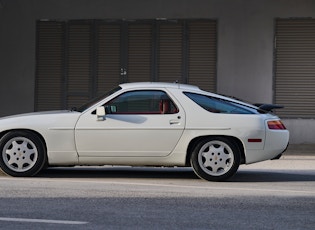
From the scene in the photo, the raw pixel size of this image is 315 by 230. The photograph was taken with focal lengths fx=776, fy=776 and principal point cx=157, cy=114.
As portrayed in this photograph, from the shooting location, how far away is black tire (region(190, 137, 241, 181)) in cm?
1116

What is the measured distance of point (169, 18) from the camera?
18.7 meters

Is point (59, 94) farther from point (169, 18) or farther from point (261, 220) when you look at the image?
point (261, 220)

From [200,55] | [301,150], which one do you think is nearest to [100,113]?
[301,150]

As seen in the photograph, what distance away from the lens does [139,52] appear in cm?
1897

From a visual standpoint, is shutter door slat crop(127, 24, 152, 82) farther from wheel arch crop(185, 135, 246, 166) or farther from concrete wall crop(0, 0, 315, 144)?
wheel arch crop(185, 135, 246, 166)

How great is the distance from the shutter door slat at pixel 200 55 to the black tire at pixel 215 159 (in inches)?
297

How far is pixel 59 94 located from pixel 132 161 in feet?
27.1

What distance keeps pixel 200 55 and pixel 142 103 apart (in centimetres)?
758

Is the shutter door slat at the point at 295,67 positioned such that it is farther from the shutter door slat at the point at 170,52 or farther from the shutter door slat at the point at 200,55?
the shutter door slat at the point at 170,52

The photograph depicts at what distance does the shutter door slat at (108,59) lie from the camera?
1902 cm

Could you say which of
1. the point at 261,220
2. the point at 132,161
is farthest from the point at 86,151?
the point at 261,220

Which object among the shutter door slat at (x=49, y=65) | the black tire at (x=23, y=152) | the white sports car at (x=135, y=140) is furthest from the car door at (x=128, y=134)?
the shutter door slat at (x=49, y=65)

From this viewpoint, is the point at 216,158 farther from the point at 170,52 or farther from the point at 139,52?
the point at 139,52

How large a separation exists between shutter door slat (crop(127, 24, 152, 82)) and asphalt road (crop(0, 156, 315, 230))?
6254mm
